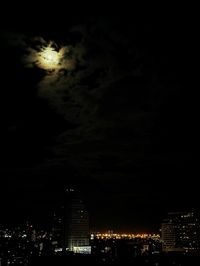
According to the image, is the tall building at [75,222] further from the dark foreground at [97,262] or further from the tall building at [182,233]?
the dark foreground at [97,262]

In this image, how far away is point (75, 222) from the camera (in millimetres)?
93875

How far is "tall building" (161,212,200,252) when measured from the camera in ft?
320

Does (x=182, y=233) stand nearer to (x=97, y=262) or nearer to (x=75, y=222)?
(x=75, y=222)

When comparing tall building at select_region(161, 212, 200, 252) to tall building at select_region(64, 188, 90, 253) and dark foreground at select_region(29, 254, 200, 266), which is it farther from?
dark foreground at select_region(29, 254, 200, 266)

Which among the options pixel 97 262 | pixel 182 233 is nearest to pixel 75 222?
pixel 182 233

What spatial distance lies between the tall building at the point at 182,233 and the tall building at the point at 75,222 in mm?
19253

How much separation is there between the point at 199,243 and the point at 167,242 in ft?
38.4

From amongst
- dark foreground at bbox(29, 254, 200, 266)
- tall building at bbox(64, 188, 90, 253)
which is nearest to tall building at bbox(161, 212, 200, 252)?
tall building at bbox(64, 188, 90, 253)

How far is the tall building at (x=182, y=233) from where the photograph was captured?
97.6 metres

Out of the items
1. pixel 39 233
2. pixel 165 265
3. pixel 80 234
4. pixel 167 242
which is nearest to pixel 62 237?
pixel 80 234

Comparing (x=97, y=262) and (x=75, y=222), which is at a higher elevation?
(x=75, y=222)

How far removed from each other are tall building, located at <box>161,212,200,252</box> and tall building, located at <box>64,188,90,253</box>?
19.3 meters

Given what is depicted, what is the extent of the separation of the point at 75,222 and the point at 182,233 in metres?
26.9

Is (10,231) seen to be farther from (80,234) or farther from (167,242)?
(167,242)
